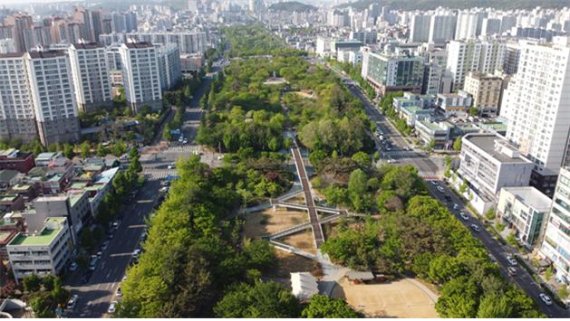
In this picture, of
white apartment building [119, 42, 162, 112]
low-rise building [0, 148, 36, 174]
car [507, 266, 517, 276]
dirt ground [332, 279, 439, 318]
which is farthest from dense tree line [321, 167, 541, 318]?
white apartment building [119, 42, 162, 112]

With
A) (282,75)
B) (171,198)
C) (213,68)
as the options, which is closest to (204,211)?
(171,198)

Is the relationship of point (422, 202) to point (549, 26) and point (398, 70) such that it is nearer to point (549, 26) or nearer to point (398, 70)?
point (398, 70)

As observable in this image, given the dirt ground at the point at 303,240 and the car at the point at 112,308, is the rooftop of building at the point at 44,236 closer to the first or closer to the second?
the car at the point at 112,308

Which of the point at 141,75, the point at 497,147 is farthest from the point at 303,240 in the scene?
the point at 141,75

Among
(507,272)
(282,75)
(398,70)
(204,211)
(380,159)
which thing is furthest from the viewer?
(282,75)

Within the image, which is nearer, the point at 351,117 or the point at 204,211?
the point at 204,211

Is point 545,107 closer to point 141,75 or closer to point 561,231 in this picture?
point 561,231
